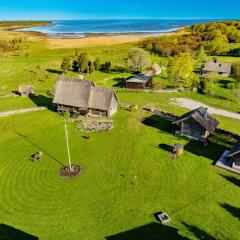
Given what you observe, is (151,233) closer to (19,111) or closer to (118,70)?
(19,111)

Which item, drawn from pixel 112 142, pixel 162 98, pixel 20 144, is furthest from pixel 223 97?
pixel 20 144

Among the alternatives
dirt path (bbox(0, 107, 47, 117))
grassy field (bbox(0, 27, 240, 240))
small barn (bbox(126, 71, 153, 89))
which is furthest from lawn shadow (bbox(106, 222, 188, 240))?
small barn (bbox(126, 71, 153, 89))

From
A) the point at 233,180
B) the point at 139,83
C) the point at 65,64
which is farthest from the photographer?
the point at 65,64

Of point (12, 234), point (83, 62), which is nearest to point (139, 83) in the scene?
point (83, 62)

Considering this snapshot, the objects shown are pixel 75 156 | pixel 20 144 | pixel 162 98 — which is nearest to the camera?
pixel 75 156

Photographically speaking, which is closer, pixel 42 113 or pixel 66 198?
pixel 66 198

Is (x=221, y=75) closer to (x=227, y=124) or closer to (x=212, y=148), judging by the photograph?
(x=227, y=124)
